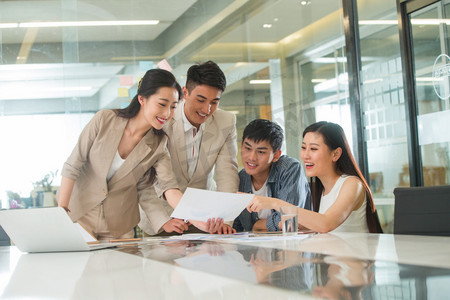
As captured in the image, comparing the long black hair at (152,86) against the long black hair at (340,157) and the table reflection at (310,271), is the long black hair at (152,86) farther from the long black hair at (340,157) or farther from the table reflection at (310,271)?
the table reflection at (310,271)

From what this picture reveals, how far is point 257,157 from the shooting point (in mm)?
2473

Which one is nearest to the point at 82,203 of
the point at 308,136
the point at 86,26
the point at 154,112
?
the point at 154,112

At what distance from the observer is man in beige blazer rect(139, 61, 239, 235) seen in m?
2.50

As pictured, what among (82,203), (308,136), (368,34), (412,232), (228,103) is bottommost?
(412,232)

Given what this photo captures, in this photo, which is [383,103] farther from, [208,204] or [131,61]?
[208,204]

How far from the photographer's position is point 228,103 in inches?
186

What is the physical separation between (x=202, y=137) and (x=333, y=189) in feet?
2.32

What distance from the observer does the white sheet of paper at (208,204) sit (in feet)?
5.64

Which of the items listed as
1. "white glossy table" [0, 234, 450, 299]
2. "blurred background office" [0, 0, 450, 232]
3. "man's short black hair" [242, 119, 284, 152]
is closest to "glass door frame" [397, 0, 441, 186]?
"blurred background office" [0, 0, 450, 232]

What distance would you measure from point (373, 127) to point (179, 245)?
129 inches

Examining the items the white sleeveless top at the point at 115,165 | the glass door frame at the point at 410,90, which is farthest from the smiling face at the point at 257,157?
the glass door frame at the point at 410,90

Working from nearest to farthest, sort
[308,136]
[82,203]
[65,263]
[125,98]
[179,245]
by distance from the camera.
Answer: [65,263] → [179,245] → [82,203] → [308,136] → [125,98]

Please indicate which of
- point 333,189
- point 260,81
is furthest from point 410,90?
point 333,189

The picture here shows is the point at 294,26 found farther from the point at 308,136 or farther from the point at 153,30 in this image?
the point at 308,136
